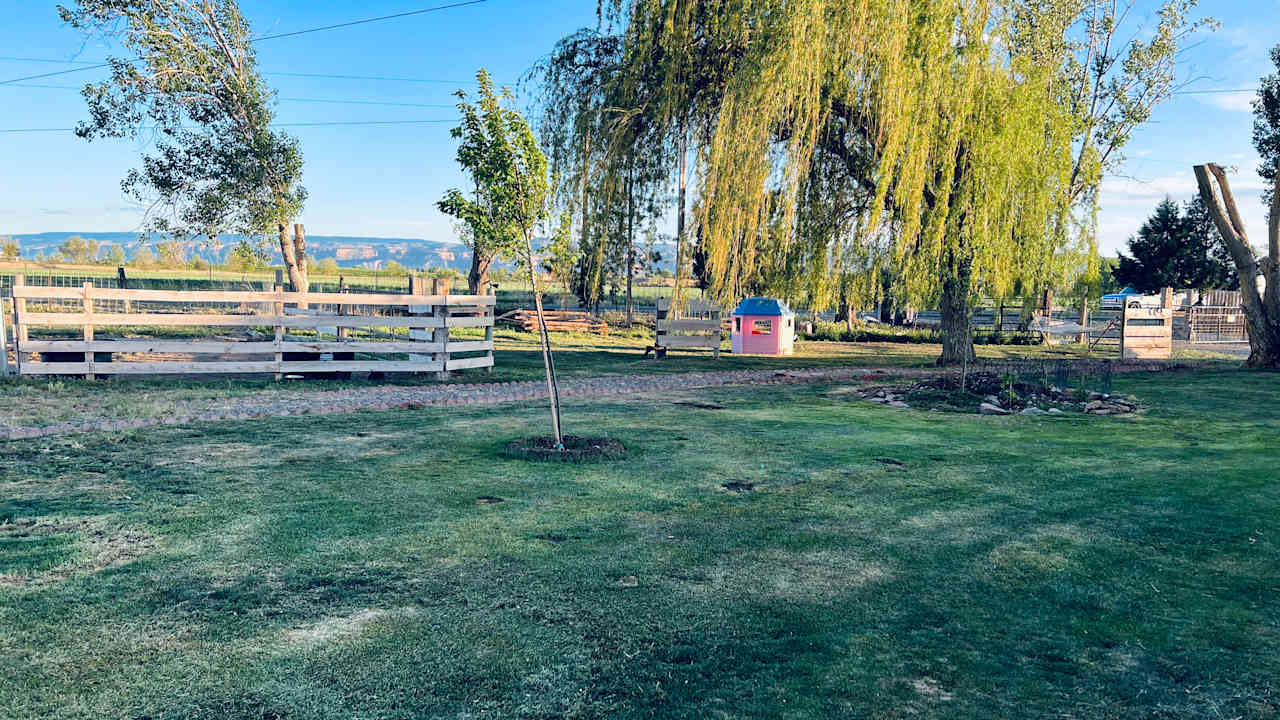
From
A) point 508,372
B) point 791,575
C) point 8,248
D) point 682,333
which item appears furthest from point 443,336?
point 8,248

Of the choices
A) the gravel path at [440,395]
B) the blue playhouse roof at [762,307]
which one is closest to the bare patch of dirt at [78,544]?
the gravel path at [440,395]

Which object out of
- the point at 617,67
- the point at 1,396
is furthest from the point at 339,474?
the point at 617,67

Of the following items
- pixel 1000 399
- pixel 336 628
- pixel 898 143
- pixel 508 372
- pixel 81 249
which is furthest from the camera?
pixel 81 249

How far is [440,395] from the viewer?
478 inches

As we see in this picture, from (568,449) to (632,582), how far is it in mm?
3635

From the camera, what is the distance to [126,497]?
19.5 ft

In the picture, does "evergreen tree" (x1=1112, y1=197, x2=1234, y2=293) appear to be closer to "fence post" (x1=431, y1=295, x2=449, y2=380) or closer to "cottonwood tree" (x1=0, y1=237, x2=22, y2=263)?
"fence post" (x1=431, y1=295, x2=449, y2=380)

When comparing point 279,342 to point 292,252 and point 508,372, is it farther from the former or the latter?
point 292,252

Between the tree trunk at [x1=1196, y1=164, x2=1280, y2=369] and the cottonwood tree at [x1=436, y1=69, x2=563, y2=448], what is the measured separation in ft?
Answer: 60.1

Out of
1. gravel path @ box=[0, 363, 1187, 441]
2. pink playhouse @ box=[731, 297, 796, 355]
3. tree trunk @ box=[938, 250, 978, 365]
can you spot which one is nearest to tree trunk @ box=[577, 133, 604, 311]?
gravel path @ box=[0, 363, 1187, 441]

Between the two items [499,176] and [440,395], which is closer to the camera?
[499,176]

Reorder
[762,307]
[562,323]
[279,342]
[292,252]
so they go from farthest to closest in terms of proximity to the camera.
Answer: [562,323] < [292,252] < [762,307] < [279,342]

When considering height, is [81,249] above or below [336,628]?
above

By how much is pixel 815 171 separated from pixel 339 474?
12.1 metres
